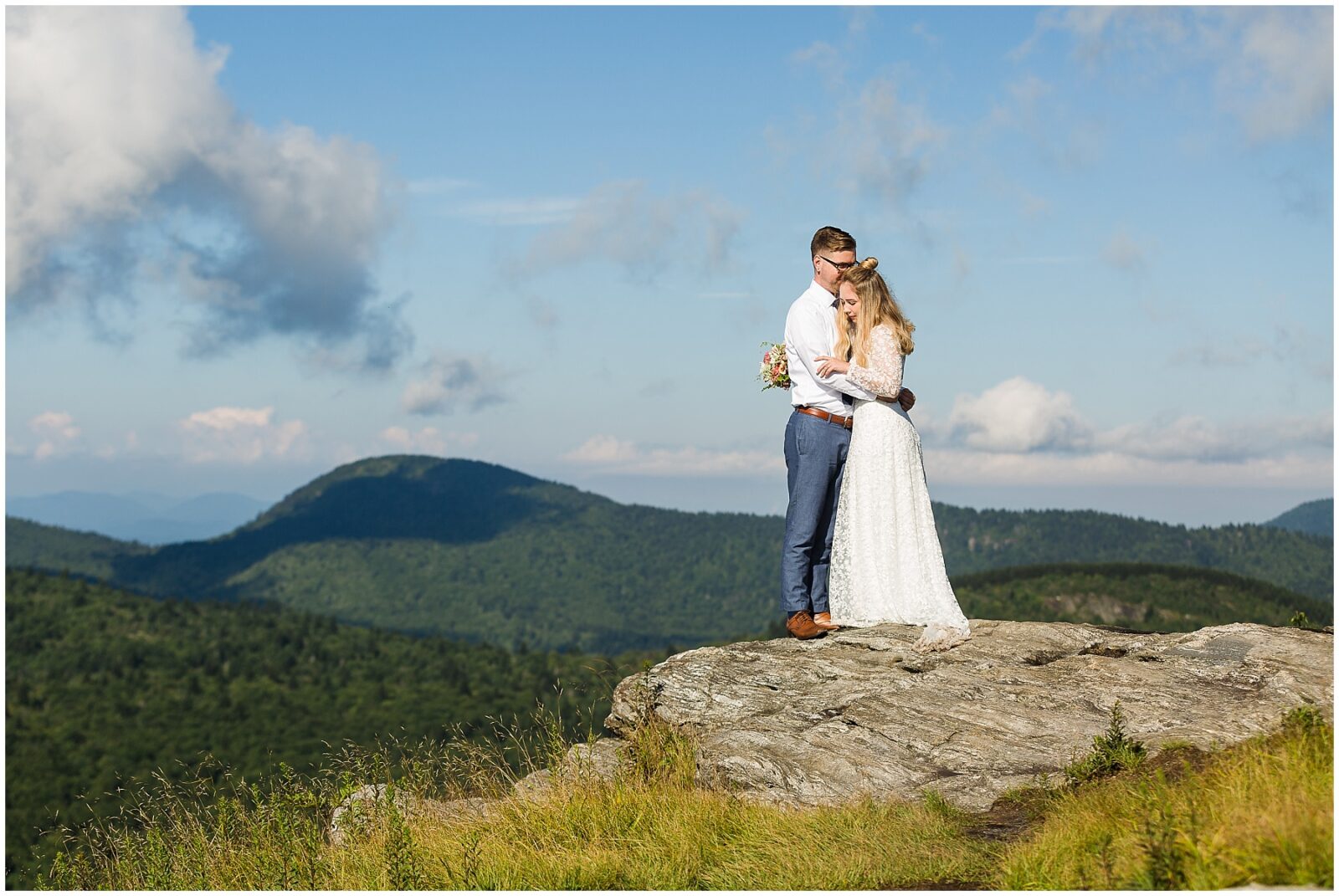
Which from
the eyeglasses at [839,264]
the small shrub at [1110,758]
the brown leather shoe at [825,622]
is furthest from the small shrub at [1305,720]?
the eyeglasses at [839,264]

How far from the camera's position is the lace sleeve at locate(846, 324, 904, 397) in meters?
12.1

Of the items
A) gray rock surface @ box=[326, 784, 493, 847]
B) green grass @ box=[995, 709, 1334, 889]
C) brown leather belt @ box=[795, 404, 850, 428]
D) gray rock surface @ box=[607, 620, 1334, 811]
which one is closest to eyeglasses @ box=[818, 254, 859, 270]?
brown leather belt @ box=[795, 404, 850, 428]

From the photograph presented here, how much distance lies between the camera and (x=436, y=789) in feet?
37.6

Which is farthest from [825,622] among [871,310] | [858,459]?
[871,310]

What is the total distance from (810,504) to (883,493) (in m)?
0.79

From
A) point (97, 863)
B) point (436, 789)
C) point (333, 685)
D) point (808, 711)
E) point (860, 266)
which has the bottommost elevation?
point (333, 685)

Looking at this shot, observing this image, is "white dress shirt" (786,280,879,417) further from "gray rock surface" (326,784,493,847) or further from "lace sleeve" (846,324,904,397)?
"gray rock surface" (326,784,493,847)

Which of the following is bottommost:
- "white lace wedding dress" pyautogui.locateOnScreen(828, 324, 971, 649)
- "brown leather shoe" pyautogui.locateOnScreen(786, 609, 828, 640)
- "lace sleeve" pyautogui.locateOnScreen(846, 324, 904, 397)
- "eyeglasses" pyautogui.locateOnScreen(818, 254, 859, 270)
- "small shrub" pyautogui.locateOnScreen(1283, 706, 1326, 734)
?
"small shrub" pyautogui.locateOnScreen(1283, 706, 1326, 734)

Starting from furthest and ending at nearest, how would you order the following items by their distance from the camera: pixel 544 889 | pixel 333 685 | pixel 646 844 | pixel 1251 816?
1. pixel 333 685
2. pixel 646 844
3. pixel 544 889
4. pixel 1251 816

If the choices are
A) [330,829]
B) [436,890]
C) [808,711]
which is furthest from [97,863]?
[808,711]

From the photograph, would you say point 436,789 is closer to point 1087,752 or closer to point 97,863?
point 97,863

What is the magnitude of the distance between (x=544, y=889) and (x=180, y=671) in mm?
109222

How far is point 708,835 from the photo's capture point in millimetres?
8922

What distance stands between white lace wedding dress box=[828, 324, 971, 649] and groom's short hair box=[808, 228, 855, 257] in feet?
3.10
